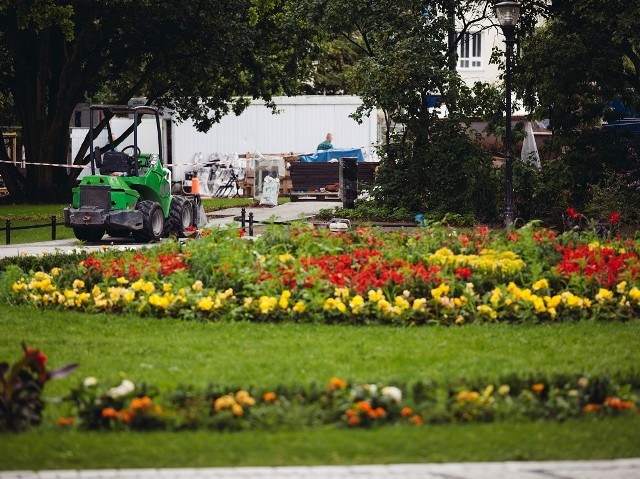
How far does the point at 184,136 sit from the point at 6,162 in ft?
31.0

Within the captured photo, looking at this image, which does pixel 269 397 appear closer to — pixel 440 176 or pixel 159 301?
pixel 159 301

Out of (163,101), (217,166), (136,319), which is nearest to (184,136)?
(217,166)

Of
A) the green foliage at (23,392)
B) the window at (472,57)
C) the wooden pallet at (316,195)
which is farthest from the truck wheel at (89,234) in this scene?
the window at (472,57)

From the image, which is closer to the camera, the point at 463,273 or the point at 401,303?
the point at 401,303

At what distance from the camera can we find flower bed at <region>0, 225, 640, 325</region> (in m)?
11.4

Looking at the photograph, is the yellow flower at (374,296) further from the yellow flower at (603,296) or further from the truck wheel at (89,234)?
the truck wheel at (89,234)

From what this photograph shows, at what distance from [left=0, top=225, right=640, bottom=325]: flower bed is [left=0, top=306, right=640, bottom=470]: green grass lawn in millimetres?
297

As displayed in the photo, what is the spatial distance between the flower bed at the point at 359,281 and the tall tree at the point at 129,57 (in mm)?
18730

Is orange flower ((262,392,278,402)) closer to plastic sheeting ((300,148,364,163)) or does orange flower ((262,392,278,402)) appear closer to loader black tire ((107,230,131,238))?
loader black tire ((107,230,131,238))

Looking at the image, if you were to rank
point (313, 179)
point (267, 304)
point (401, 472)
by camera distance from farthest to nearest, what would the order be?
point (313, 179) → point (267, 304) → point (401, 472)

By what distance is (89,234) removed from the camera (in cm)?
2194

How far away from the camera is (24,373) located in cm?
737

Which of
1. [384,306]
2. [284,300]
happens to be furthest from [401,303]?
[284,300]

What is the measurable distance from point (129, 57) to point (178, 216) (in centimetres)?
1411
